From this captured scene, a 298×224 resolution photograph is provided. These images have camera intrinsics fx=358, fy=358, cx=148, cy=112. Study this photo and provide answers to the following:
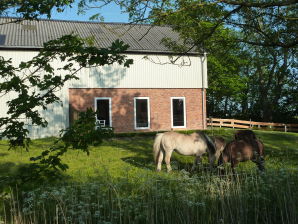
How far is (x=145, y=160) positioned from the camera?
43.6 feet

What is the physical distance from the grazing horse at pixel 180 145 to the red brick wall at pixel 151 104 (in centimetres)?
1332

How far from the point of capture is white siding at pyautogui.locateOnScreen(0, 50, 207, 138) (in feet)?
75.6

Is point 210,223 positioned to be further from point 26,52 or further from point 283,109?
point 283,109

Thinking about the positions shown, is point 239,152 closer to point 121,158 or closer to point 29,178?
point 121,158

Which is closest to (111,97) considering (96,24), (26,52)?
(26,52)

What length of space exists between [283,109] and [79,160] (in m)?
34.9

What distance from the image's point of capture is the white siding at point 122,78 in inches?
907

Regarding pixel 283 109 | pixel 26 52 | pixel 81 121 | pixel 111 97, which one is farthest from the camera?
pixel 283 109

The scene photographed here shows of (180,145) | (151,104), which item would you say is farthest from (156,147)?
(151,104)

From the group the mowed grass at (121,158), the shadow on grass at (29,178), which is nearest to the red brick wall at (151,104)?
the mowed grass at (121,158)

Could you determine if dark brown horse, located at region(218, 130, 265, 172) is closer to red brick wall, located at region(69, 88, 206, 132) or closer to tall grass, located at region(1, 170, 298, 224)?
tall grass, located at region(1, 170, 298, 224)

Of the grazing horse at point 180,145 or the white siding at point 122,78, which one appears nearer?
the grazing horse at point 180,145

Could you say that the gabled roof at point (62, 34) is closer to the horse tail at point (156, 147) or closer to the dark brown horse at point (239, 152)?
the horse tail at point (156, 147)

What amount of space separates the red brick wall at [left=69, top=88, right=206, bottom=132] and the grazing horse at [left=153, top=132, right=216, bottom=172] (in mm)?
13315
